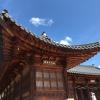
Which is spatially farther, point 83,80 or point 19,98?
point 83,80

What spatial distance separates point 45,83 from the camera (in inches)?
384

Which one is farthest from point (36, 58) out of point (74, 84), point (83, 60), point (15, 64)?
point (74, 84)

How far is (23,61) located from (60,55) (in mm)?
1811

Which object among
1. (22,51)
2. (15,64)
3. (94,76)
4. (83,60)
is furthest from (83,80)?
(22,51)

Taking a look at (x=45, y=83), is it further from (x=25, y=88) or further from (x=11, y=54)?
(x=11, y=54)

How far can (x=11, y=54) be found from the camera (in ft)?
30.5

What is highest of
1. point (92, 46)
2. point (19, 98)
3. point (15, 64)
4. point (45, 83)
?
point (92, 46)

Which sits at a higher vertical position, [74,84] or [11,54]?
[11,54]

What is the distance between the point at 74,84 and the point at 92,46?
19.3 feet

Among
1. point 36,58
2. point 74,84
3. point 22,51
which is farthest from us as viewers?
point 74,84

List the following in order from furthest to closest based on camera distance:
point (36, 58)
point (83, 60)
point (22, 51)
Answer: point (83, 60), point (36, 58), point (22, 51)

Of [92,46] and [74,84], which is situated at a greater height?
[92,46]

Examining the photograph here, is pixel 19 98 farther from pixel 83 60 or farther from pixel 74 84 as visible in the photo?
pixel 74 84

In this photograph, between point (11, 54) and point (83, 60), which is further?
point (83, 60)
